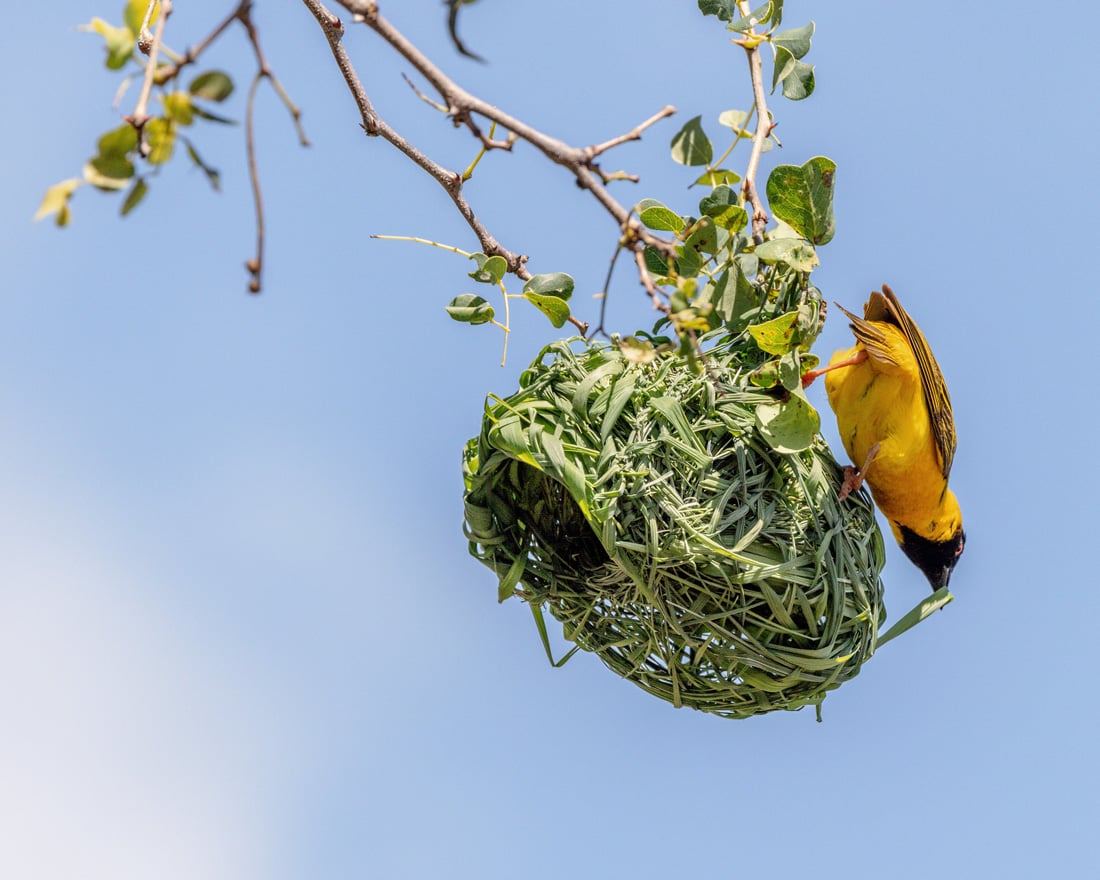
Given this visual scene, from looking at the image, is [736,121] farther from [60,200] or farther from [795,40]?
[60,200]

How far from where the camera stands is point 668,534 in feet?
5.54

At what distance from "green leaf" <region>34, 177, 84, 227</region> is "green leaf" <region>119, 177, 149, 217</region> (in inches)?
1.4

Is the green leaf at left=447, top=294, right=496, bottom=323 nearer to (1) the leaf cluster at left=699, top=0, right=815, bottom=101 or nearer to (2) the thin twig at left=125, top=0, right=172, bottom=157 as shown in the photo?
(1) the leaf cluster at left=699, top=0, right=815, bottom=101

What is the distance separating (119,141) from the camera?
2.95 ft

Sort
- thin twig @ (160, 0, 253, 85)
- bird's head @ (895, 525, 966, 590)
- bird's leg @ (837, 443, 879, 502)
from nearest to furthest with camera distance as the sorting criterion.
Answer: thin twig @ (160, 0, 253, 85) → bird's leg @ (837, 443, 879, 502) → bird's head @ (895, 525, 966, 590)

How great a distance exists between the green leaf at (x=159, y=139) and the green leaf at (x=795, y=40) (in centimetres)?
101

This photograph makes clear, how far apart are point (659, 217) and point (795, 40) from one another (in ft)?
1.04

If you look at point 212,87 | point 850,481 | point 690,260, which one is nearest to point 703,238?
point 690,260

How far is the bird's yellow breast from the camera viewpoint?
2184 mm

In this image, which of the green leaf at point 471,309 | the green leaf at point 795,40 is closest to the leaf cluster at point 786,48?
the green leaf at point 795,40

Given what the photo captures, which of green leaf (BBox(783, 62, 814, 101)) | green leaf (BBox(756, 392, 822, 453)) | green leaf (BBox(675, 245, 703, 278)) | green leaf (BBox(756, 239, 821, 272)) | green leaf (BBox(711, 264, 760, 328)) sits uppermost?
green leaf (BBox(783, 62, 814, 101))

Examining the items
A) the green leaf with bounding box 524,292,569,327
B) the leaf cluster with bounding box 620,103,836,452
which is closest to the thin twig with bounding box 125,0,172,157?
the leaf cluster with bounding box 620,103,836,452

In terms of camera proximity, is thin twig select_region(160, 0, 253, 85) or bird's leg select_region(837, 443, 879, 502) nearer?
thin twig select_region(160, 0, 253, 85)

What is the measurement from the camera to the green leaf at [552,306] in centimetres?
174
